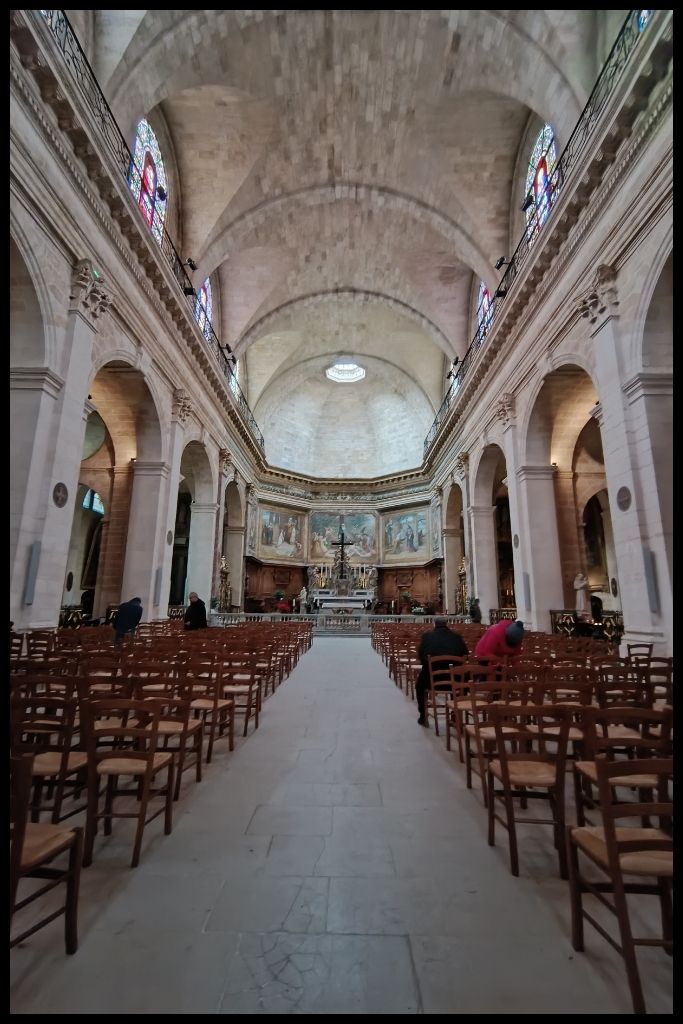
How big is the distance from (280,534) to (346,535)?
173 inches

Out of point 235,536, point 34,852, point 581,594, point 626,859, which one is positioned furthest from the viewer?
point 235,536

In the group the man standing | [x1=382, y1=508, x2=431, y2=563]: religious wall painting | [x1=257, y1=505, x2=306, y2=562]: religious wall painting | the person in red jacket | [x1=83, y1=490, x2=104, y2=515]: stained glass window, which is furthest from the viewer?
[x1=382, y1=508, x2=431, y2=563]: religious wall painting

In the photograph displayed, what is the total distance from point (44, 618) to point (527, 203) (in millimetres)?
16276

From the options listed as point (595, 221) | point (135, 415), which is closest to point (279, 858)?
Answer: point (595, 221)

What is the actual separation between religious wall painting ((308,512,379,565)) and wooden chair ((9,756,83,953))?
2724 cm

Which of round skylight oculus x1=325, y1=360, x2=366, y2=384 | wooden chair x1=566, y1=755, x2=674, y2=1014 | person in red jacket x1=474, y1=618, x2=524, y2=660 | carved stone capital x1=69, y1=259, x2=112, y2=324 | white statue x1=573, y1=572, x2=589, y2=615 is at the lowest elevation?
wooden chair x1=566, y1=755, x2=674, y2=1014

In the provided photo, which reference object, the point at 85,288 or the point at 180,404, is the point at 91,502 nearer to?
the point at 180,404

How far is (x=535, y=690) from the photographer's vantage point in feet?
11.3

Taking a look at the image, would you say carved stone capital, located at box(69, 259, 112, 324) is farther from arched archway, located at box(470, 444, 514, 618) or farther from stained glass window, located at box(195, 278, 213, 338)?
arched archway, located at box(470, 444, 514, 618)

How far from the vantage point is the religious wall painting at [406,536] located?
1095 inches

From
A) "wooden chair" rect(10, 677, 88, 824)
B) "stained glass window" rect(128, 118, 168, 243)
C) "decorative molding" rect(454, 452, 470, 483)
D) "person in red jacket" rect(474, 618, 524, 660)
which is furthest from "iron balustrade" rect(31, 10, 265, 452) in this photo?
"decorative molding" rect(454, 452, 470, 483)

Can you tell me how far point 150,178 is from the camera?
13.3m

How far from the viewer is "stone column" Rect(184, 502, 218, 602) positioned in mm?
18141

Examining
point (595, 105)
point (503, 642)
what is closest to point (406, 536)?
point (595, 105)
